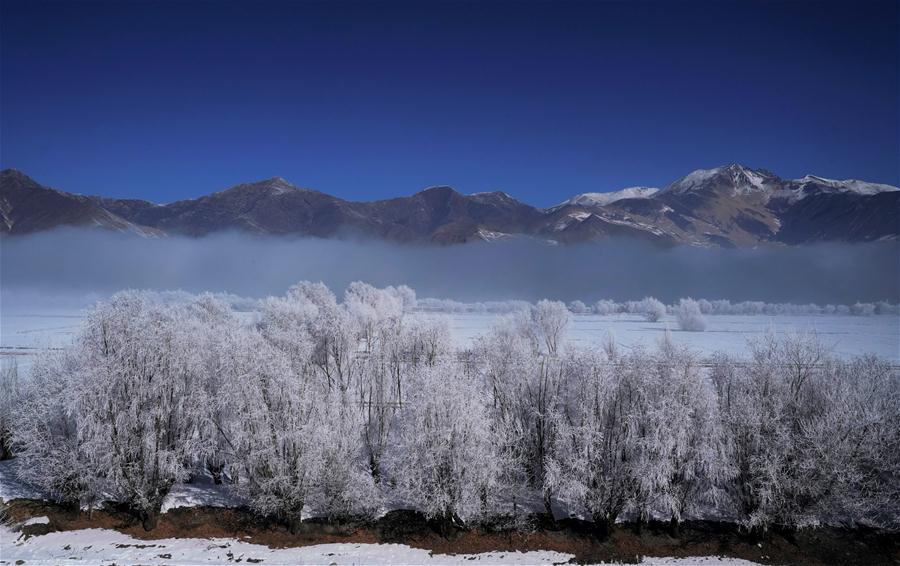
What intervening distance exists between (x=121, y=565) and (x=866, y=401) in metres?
44.8

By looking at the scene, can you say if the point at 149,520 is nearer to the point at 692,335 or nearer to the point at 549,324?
the point at 549,324

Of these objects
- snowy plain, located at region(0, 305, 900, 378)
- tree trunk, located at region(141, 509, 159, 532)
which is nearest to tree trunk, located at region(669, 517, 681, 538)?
tree trunk, located at region(141, 509, 159, 532)

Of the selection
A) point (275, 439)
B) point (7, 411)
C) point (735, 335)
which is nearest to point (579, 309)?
point (735, 335)

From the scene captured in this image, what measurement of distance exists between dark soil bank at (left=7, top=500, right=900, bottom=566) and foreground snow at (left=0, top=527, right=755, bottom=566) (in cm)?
60

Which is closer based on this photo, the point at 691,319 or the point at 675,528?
the point at 675,528

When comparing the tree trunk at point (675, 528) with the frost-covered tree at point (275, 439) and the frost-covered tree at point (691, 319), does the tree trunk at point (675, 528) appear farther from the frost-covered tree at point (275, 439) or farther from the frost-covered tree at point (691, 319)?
the frost-covered tree at point (691, 319)

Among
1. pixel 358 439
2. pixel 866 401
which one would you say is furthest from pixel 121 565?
pixel 866 401

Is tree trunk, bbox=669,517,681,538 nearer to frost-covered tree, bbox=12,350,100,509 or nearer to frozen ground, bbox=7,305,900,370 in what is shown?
frost-covered tree, bbox=12,350,100,509

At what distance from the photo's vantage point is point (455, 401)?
30.4 metres

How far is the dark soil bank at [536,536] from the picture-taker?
94.6 feet

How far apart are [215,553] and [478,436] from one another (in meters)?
16.3

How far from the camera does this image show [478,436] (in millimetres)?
30125

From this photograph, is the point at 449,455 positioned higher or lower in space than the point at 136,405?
lower

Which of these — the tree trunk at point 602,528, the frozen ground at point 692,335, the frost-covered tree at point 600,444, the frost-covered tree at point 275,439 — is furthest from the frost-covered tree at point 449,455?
the frozen ground at point 692,335
